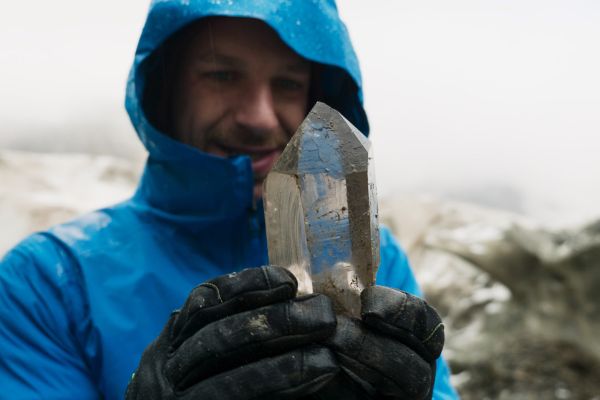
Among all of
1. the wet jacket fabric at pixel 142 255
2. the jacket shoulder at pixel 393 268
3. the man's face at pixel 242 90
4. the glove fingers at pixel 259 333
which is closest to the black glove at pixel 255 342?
the glove fingers at pixel 259 333

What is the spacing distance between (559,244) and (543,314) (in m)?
0.61

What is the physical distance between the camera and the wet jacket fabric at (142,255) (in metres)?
1.33

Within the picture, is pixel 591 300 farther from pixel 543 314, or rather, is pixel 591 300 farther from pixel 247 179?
pixel 247 179

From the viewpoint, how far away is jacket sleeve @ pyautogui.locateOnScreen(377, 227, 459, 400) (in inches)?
61.8

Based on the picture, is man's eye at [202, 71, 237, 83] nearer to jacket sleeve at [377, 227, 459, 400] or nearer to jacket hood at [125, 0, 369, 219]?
jacket hood at [125, 0, 369, 219]

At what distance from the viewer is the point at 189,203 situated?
1.55 m

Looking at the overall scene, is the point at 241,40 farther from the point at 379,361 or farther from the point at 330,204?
the point at 379,361

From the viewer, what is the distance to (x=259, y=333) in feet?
2.91

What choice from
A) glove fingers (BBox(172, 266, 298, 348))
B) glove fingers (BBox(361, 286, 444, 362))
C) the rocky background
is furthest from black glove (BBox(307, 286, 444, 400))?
the rocky background

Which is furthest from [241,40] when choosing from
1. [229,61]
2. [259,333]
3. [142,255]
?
[259,333]

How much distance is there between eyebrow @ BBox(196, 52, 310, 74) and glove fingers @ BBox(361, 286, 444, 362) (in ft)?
2.77

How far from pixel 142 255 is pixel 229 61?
0.55 metres

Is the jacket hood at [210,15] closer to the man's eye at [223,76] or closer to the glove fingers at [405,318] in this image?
the man's eye at [223,76]

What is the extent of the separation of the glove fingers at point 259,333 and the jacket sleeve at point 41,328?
54cm
